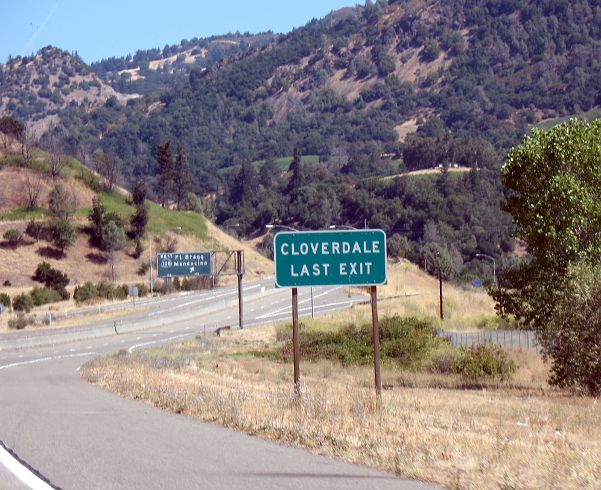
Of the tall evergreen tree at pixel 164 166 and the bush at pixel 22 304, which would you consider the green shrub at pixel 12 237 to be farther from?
the tall evergreen tree at pixel 164 166

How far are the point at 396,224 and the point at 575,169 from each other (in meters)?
95.2

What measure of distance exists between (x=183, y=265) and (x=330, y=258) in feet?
159

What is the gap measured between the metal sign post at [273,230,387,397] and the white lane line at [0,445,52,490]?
689 cm

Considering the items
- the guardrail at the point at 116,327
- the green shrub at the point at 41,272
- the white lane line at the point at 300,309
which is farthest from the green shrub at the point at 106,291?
the white lane line at the point at 300,309

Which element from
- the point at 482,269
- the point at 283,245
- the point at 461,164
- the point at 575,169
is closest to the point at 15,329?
the point at 575,169

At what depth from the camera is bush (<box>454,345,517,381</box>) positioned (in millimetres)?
33875

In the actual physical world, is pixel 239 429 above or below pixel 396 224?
below

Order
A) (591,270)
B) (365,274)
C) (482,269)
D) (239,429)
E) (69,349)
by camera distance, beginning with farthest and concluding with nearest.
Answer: (482,269)
(69,349)
(591,270)
(365,274)
(239,429)

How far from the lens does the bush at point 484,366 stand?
3388 centimetres

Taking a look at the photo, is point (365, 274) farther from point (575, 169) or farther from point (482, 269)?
point (482, 269)

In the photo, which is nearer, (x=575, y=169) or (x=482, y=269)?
(x=575, y=169)

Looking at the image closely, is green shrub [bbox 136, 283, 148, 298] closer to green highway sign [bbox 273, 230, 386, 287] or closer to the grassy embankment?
the grassy embankment

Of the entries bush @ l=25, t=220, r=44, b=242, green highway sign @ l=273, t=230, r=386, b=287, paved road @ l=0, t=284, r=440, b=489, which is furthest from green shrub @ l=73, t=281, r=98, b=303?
green highway sign @ l=273, t=230, r=386, b=287

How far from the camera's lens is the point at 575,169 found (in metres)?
29.1
